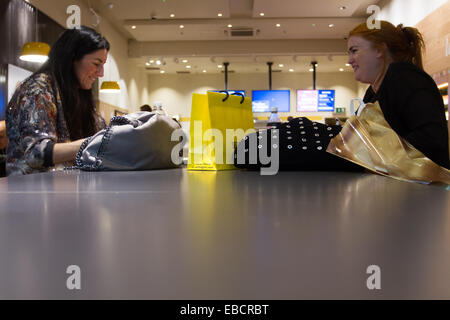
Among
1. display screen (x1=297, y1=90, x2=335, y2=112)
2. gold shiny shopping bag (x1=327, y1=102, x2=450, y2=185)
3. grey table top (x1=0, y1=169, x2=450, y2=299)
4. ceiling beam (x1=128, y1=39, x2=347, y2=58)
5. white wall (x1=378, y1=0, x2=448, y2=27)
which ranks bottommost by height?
grey table top (x1=0, y1=169, x2=450, y2=299)

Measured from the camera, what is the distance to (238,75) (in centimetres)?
1250

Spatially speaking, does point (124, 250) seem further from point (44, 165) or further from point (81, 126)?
point (81, 126)

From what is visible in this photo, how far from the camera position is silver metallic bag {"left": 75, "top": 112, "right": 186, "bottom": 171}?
4.05ft

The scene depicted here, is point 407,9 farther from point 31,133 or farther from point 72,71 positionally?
point 31,133

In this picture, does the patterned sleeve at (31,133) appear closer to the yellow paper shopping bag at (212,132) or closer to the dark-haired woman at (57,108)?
the dark-haired woman at (57,108)

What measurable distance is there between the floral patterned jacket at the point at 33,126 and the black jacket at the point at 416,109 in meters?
1.26

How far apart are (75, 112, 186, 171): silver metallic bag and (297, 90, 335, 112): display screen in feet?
36.3

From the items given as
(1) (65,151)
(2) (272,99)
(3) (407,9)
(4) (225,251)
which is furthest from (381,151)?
(2) (272,99)

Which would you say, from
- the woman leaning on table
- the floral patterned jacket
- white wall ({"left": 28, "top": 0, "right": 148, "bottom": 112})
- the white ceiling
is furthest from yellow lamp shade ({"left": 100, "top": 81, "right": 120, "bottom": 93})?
the woman leaning on table

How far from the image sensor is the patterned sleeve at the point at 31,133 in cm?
150

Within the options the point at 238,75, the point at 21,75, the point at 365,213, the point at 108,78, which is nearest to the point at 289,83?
the point at 238,75

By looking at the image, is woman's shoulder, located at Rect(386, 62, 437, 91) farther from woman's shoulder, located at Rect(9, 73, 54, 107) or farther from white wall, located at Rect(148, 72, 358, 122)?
white wall, located at Rect(148, 72, 358, 122)

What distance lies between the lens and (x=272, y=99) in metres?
12.0

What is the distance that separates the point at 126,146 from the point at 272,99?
36.1 feet
